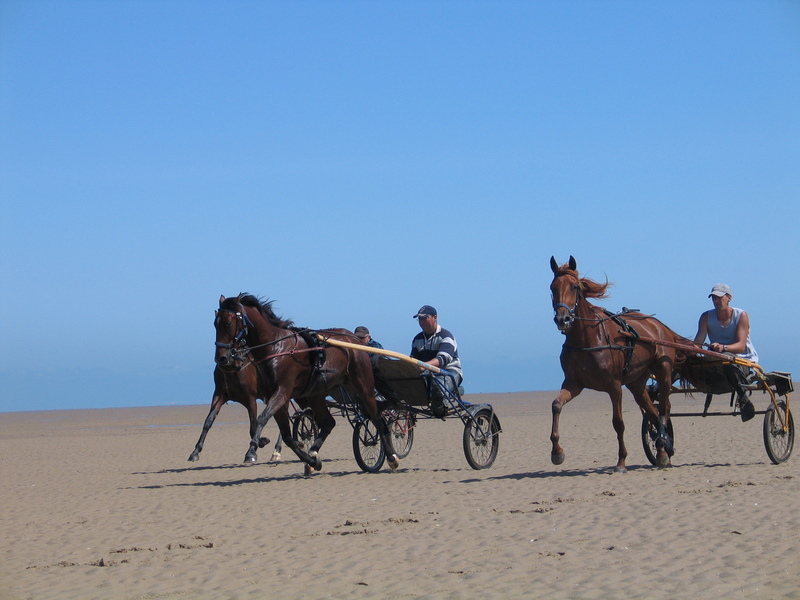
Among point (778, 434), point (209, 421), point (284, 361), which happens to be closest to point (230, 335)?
point (284, 361)

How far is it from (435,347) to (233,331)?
2.71m

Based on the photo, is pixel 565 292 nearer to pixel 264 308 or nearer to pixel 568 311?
pixel 568 311

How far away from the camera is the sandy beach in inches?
276

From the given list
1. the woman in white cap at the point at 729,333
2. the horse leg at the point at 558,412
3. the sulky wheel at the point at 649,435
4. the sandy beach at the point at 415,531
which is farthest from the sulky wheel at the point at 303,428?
the woman in white cap at the point at 729,333

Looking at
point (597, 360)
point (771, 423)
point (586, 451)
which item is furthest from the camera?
point (586, 451)

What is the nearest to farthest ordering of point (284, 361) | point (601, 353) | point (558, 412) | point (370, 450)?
point (558, 412) → point (601, 353) → point (284, 361) → point (370, 450)

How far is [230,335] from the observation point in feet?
41.2

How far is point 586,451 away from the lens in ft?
58.4

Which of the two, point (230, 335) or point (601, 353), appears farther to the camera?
point (230, 335)

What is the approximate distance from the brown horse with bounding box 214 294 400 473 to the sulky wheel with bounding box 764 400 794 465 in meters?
4.81

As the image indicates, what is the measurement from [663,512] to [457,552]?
233 cm

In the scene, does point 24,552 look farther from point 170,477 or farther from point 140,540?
point 170,477

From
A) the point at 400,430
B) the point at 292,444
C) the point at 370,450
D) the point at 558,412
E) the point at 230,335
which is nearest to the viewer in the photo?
the point at 558,412

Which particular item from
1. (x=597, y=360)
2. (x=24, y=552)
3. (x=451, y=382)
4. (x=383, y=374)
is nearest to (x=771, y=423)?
(x=597, y=360)
